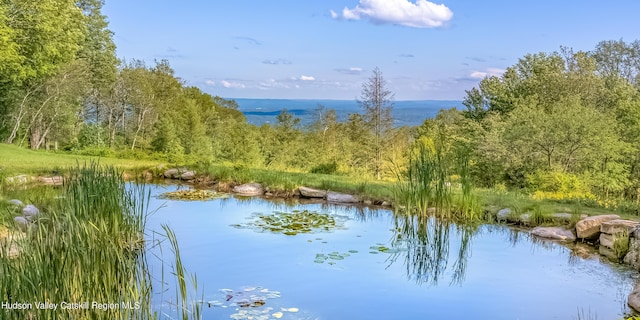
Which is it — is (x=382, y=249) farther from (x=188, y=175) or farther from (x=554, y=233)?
(x=188, y=175)

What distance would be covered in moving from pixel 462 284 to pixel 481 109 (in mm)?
19636

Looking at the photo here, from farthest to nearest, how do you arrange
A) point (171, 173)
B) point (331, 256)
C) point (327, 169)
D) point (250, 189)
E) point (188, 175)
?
point (327, 169), point (171, 173), point (188, 175), point (250, 189), point (331, 256)

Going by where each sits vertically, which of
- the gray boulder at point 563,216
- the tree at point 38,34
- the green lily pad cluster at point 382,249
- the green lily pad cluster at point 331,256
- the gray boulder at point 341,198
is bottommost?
the green lily pad cluster at point 331,256

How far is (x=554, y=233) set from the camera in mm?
8617

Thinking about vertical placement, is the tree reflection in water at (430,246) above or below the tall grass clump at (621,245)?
below

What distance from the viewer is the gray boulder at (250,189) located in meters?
13.1

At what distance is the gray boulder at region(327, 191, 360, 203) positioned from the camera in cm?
1195

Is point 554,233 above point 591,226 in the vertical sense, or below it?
below

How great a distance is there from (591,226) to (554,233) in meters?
0.58

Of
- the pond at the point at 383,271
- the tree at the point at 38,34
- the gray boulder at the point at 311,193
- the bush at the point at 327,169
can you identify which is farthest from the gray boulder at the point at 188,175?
the tree at the point at 38,34

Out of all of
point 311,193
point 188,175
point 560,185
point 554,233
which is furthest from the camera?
point 188,175

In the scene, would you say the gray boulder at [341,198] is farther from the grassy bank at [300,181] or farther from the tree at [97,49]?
the tree at [97,49]

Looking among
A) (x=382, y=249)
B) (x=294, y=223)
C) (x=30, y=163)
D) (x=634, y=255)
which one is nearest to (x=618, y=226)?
(x=634, y=255)

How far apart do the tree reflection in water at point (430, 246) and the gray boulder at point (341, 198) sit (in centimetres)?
219
